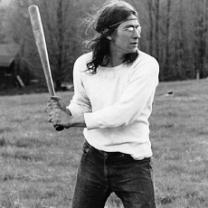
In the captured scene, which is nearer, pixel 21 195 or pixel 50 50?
pixel 21 195

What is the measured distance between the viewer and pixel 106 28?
10.5ft

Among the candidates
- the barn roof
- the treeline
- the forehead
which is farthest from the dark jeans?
the barn roof

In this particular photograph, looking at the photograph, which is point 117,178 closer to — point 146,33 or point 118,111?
point 118,111

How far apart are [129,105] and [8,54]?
43429mm

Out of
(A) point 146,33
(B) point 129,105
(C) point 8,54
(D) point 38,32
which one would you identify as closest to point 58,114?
(B) point 129,105

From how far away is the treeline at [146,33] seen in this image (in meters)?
41.4

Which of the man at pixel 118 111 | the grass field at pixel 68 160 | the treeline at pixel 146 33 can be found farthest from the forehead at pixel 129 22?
the treeline at pixel 146 33

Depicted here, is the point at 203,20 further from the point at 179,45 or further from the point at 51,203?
the point at 51,203

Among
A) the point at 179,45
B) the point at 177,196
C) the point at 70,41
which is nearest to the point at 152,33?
the point at 179,45

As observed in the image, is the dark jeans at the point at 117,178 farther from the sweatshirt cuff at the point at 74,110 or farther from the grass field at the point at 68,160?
the grass field at the point at 68,160

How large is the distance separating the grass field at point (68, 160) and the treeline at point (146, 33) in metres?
28.5

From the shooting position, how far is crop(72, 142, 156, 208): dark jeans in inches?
124

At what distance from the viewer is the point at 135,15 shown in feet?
10.5

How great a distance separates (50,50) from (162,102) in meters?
26.7
